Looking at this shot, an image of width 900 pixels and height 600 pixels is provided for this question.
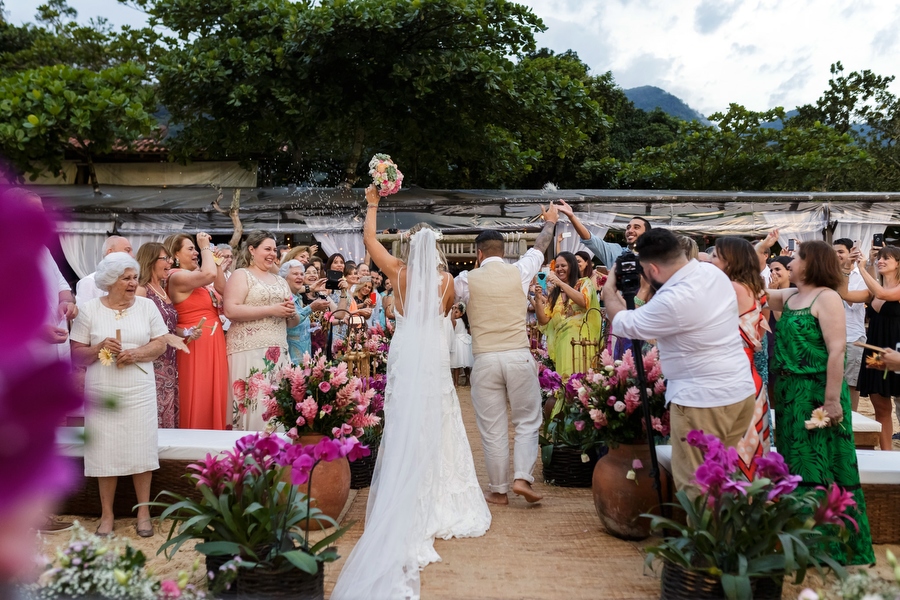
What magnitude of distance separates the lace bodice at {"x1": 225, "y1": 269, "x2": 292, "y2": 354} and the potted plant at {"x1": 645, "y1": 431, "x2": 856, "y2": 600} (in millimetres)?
3703

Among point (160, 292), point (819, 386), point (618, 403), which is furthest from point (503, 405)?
point (160, 292)

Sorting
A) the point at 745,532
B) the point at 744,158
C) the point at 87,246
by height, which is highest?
the point at 744,158

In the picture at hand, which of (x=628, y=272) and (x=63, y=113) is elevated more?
(x=63, y=113)

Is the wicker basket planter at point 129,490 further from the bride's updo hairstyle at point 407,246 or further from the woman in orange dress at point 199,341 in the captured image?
the bride's updo hairstyle at point 407,246

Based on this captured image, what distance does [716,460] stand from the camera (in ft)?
11.8

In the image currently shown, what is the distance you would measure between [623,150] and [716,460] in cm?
2437

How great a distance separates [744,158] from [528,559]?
18.4m

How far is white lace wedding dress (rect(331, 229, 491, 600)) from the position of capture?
448cm

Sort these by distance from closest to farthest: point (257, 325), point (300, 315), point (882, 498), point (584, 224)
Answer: point (882, 498)
point (257, 325)
point (300, 315)
point (584, 224)

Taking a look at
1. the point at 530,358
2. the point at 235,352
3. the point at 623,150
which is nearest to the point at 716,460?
the point at 530,358

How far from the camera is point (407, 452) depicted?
4945 mm

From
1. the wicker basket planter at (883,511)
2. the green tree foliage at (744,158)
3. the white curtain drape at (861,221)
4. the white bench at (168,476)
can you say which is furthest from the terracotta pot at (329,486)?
the green tree foliage at (744,158)

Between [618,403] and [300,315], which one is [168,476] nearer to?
[300,315]

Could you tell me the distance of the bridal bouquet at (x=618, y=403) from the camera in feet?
16.3
